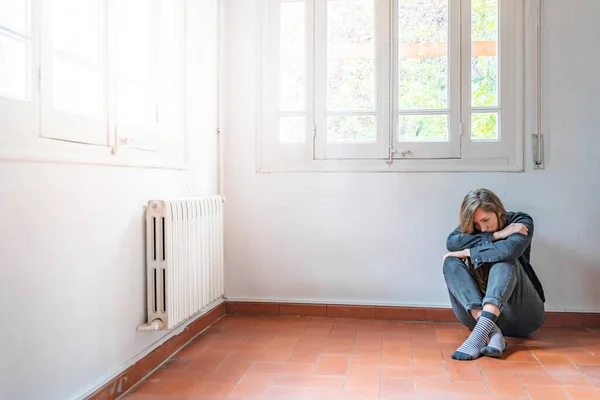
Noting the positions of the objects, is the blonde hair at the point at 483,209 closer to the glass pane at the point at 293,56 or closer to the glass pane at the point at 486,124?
the glass pane at the point at 486,124

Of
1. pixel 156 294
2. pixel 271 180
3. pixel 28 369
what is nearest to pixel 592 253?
pixel 271 180

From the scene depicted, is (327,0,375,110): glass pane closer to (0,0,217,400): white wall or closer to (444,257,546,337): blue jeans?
(444,257,546,337): blue jeans

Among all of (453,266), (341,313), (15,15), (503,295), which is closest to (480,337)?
(503,295)

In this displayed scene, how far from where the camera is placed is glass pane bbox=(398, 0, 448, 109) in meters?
3.28

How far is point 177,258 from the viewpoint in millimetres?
2508

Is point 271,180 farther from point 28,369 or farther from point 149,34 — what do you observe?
point 28,369

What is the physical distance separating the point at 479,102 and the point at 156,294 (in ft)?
7.15

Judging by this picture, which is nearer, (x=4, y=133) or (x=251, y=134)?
(x=4, y=133)

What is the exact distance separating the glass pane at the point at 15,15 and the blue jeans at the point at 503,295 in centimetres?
220

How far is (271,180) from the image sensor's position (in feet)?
11.4

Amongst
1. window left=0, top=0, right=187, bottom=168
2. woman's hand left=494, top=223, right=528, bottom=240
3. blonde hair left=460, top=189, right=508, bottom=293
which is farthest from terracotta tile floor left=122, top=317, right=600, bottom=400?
window left=0, top=0, right=187, bottom=168

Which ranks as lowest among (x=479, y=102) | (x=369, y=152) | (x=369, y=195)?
(x=369, y=195)

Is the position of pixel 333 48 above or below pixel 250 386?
above

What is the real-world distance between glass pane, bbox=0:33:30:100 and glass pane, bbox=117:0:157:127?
0.56 metres
